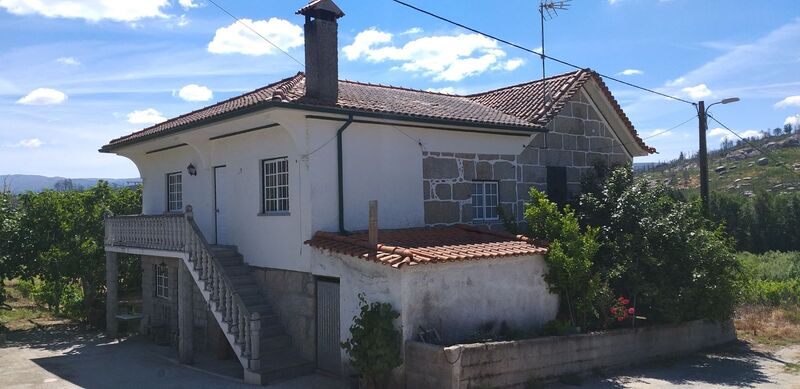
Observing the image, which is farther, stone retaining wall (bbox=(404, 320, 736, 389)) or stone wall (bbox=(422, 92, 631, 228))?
stone wall (bbox=(422, 92, 631, 228))

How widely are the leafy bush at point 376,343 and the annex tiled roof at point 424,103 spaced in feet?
12.1

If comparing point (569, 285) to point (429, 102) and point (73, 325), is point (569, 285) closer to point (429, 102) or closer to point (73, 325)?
point (429, 102)

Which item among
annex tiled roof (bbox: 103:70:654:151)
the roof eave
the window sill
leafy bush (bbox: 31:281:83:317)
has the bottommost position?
leafy bush (bbox: 31:281:83:317)

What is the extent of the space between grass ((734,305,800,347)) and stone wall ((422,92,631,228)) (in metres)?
5.20

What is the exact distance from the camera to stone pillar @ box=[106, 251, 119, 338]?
1608cm

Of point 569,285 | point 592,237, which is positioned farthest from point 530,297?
point 592,237

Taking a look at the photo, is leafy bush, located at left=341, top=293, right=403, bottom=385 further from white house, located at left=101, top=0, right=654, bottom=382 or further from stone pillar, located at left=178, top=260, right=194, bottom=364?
stone pillar, located at left=178, top=260, right=194, bottom=364

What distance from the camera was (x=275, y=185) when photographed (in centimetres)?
1225

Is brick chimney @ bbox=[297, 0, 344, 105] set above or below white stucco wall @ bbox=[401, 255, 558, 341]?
above

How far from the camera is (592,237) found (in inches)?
461

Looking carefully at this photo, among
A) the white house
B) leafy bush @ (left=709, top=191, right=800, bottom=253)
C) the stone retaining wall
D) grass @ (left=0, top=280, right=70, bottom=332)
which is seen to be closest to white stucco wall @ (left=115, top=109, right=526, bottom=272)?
the white house

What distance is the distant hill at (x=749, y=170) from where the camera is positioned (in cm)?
6259

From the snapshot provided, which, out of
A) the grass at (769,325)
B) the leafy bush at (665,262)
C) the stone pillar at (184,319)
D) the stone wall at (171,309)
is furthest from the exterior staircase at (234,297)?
the grass at (769,325)

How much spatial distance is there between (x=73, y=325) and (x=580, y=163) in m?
15.1
